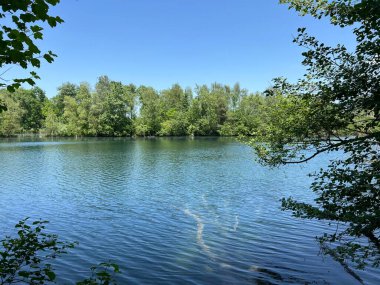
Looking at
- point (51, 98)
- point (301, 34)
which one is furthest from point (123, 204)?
point (51, 98)

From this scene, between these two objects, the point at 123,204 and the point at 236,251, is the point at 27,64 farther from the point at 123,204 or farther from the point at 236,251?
the point at 123,204

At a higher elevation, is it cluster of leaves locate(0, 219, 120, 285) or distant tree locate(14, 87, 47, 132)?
distant tree locate(14, 87, 47, 132)

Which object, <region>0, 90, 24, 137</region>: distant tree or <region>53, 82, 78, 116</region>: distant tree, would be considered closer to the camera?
<region>0, 90, 24, 137</region>: distant tree

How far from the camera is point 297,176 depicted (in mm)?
33406

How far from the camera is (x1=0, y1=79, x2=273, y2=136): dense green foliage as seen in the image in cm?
12138

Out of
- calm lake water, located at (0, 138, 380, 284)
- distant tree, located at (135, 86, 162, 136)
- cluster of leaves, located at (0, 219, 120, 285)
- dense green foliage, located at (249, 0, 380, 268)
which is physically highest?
distant tree, located at (135, 86, 162, 136)

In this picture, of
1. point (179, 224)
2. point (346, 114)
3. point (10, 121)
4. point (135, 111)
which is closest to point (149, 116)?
point (135, 111)

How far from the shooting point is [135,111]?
13538cm

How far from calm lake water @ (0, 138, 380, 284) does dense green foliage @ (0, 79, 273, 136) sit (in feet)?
279

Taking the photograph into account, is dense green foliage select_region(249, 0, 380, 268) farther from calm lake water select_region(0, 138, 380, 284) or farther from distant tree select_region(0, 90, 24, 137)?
distant tree select_region(0, 90, 24, 137)

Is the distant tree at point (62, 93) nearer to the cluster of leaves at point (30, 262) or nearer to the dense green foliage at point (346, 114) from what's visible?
the cluster of leaves at point (30, 262)

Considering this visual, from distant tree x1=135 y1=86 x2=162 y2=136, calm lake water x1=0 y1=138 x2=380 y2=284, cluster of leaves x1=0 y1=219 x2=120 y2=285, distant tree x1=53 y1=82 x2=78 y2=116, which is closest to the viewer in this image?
cluster of leaves x1=0 y1=219 x2=120 y2=285

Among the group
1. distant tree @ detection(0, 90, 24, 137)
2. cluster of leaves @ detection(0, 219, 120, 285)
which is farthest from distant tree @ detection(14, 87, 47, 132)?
cluster of leaves @ detection(0, 219, 120, 285)

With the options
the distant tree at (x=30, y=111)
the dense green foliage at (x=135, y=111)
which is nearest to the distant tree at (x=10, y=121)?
the dense green foliage at (x=135, y=111)
